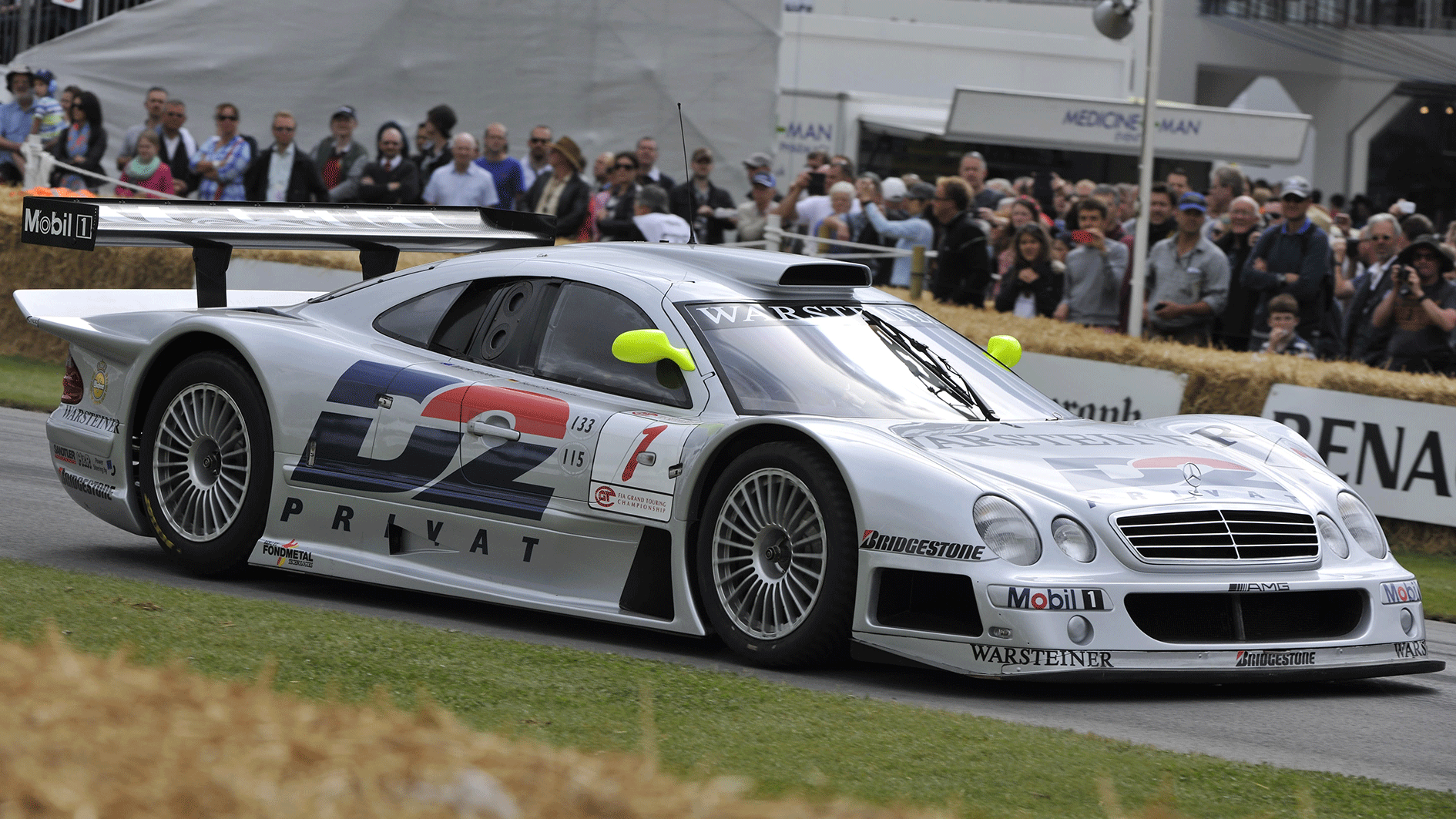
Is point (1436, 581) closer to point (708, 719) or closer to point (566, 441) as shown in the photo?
point (566, 441)

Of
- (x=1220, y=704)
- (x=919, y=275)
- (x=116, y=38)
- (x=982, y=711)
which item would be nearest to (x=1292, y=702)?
(x=1220, y=704)

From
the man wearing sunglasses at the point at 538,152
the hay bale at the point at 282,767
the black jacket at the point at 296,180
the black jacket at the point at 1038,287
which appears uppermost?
the man wearing sunglasses at the point at 538,152

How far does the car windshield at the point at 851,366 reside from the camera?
21.0 feet

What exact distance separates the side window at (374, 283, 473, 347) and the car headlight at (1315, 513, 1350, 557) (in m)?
3.26

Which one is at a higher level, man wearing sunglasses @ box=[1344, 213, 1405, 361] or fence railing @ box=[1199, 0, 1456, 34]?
fence railing @ box=[1199, 0, 1456, 34]

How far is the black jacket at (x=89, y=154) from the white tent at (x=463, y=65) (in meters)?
0.58

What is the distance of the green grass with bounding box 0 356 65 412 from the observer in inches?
493

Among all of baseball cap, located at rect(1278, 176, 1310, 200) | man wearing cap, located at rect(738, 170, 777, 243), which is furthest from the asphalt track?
man wearing cap, located at rect(738, 170, 777, 243)

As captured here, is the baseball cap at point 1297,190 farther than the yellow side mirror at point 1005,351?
Yes

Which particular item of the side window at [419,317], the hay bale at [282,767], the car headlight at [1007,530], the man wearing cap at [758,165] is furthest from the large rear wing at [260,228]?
the man wearing cap at [758,165]

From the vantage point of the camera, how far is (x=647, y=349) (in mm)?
6398

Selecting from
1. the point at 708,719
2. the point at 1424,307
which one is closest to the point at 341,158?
the point at 1424,307

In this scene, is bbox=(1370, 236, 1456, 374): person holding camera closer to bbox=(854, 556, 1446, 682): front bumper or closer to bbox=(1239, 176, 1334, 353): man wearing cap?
bbox=(1239, 176, 1334, 353): man wearing cap

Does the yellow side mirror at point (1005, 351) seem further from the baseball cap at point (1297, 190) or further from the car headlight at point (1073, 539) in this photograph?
the baseball cap at point (1297, 190)
